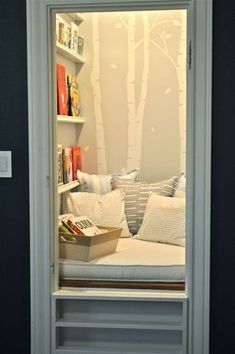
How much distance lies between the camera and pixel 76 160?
4.42m

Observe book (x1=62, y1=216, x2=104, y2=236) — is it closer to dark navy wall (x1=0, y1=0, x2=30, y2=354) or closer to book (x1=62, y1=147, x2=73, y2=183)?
book (x1=62, y1=147, x2=73, y2=183)

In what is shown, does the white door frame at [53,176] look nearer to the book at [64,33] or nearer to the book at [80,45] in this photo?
the book at [64,33]

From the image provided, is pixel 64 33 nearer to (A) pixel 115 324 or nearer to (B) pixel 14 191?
(B) pixel 14 191

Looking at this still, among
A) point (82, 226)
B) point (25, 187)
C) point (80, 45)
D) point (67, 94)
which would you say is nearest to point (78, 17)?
point (80, 45)

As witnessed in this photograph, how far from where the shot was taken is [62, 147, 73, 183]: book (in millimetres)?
4016

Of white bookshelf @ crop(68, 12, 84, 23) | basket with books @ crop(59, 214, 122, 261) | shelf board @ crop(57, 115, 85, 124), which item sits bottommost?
basket with books @ crop(59, 214, 122, 261)

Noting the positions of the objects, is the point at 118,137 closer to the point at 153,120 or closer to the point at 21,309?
the point at 153,120

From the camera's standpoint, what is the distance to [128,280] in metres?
3.17

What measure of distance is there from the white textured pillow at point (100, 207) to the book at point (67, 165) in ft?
0.41

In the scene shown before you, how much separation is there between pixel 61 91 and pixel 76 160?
2.13 feet

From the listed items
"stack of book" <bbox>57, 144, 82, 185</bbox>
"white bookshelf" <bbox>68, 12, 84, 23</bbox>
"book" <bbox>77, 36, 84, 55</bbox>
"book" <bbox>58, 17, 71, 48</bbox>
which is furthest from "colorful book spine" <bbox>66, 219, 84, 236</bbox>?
"white bookshelf" <bbox>68, 12, 84, 23</bbox>

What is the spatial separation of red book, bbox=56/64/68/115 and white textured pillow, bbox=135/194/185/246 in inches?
35.0

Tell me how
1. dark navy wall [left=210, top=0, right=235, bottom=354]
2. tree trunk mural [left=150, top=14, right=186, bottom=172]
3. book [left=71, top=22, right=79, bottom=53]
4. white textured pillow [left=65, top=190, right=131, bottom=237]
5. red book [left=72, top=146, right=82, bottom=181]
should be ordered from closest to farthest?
1. dark navy wall [left=210, top=0, right=235, bottom=354]
2. white textured pillow [left=65, top=190, right=131, bottom=237]
3. book [left=71, top=22, right=79, bottom=53]
4. red book [left=72, top=146, right=82, bottom=181]
5. tree trunk mural [left=150, top=14, right=186, bottom=172]

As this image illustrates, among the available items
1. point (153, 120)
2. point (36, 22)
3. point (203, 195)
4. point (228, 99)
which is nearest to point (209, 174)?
point (203, 195)
